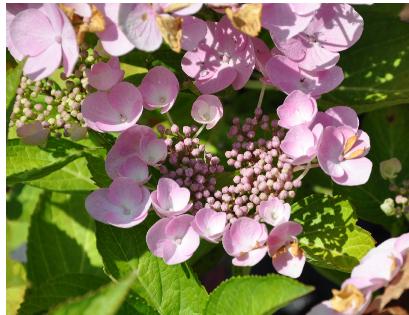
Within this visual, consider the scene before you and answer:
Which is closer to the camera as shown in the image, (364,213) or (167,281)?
(167,281)

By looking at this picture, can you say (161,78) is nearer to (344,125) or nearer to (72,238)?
(344,125)

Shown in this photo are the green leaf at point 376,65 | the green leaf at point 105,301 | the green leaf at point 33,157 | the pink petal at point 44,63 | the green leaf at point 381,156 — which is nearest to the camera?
the green leaf at point 105,301

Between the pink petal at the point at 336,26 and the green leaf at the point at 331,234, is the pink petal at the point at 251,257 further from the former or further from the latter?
the pink petal at the point at 336,26

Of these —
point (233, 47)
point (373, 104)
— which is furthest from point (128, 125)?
point (373, 104)

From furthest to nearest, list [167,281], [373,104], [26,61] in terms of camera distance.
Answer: [373,104] → [167,281] → [26,61]

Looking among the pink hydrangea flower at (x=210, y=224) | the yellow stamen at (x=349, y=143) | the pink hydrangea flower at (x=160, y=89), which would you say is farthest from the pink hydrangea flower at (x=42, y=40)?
the yellow stamen at (x=349, y=143)
